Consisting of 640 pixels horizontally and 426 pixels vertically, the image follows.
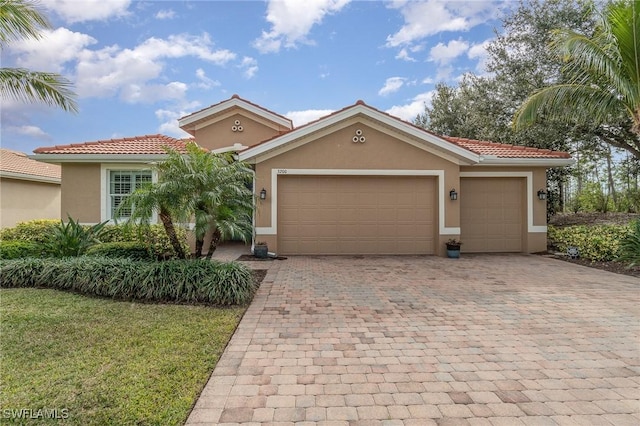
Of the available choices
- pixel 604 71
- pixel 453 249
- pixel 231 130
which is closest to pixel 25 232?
pixel 231 130

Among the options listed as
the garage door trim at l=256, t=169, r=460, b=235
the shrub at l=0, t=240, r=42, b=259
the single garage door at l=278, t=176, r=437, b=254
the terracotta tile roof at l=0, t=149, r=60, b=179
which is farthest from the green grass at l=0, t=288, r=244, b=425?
the terracotta tile roof at l=0, t=149, r=60, b=179

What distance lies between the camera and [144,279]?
619 centimetres

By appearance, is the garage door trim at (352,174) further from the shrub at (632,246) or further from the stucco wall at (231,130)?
the stucco wall at (231,130)

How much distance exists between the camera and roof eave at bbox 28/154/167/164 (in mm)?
10878

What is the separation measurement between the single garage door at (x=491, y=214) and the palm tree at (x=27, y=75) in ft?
41.7

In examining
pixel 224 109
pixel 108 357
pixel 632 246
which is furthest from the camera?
pixel 224 109

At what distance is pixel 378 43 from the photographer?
13.0 meters

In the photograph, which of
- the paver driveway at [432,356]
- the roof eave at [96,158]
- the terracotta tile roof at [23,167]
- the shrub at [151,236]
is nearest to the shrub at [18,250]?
the shrub at [151,236]

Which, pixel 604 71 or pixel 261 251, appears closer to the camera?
pixel 604 71

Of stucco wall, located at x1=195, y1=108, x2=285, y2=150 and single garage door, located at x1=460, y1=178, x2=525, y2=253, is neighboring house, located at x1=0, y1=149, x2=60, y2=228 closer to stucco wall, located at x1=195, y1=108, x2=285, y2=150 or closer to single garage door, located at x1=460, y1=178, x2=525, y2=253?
stucco wall, located at x1=195, y1=108, x2=285, y2=150

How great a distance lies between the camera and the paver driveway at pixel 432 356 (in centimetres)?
284

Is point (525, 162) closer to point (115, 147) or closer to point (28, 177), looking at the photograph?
point (115, 147)

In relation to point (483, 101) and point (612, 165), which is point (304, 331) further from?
point (612, 165)

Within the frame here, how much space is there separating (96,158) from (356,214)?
31.0ft
